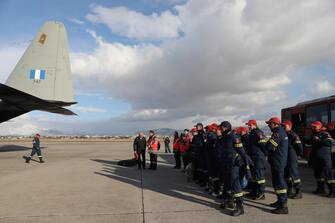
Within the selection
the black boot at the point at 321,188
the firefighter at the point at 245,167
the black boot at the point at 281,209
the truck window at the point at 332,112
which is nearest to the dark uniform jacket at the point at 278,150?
the firefighter at the point at 245,167

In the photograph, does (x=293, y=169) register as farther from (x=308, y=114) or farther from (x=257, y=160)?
(x=308, y=114)

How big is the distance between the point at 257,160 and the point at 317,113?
26.3 ft

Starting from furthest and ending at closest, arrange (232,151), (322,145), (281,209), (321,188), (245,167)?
(321,188) < (322,145) < (245,167) < (232,151) < (281,209)

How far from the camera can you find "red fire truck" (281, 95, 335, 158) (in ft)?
43.6

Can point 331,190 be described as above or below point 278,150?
below

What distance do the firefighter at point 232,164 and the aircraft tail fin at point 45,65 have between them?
1340 centimetres

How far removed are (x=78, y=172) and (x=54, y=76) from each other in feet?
25.3

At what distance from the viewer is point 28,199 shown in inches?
305

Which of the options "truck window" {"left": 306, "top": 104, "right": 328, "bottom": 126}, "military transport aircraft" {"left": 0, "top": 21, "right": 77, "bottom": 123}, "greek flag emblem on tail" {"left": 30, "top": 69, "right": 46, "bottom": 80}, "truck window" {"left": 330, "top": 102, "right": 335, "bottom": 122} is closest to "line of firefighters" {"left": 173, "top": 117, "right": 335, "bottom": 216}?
"truck window" {"left": 330, "top": 102, "right": 335, "bottom": 122}

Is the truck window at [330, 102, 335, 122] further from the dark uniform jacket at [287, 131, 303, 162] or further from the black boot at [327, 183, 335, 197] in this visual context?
the dark uniform jacket at [287, 131, 303, 162]

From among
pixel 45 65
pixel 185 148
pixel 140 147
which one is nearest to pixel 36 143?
pixel 45 65

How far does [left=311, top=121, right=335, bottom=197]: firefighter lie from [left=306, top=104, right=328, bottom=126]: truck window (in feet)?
19.8

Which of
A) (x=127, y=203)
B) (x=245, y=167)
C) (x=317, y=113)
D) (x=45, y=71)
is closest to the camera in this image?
(x=245, y=167)

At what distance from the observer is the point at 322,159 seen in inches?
307
